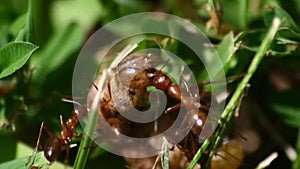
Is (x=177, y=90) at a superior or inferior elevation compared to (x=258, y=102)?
superior

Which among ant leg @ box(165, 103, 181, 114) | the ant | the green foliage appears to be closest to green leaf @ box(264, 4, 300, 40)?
the green foliage

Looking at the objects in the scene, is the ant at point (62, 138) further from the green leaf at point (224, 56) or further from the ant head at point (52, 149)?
the green leaf at point (224, 56)

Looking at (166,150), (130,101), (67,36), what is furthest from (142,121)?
(67,36)

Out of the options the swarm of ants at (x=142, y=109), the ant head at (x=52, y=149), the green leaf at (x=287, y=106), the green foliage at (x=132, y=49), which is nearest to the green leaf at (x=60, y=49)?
the green foliage at (x=132, y=49)

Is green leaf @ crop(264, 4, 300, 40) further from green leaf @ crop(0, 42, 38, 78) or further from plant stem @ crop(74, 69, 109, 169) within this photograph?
green leaf @ crop(0, 42, 38, 78)

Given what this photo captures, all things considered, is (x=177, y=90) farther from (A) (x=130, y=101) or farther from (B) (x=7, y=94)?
(B) (x=7, y=94)

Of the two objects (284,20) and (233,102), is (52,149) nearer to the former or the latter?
(233,102)
